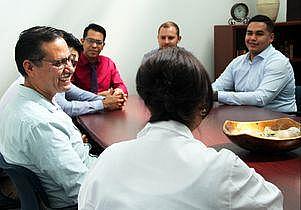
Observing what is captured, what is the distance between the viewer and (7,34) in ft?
13.0

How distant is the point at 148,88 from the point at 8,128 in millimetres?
916

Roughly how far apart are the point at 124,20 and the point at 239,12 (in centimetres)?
129

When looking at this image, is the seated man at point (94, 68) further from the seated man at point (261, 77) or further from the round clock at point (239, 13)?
the round clock at point (239, 13)

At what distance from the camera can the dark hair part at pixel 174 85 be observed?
1.09m

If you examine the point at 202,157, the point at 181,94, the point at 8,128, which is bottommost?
the point at 8,128

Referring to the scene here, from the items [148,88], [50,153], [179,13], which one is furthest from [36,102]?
[179,13]

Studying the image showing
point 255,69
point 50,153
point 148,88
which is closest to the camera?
point 148,88

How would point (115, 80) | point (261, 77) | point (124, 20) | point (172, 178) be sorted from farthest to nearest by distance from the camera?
point (124, 20) < point (115, 80) < point (261, 77) < point (172, 178)

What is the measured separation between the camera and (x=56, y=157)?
67.0 inches

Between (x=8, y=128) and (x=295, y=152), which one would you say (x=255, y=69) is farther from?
(x=8, y=128)

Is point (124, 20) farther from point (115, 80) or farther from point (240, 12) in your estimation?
point (240, 12)

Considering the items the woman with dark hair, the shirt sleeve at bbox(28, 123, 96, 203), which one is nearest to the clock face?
the shirt sleeve at bbox(28, 123, 96, 203)

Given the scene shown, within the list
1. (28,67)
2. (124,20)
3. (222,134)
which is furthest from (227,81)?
(28,67)

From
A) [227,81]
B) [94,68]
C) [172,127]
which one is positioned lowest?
[227,81]
